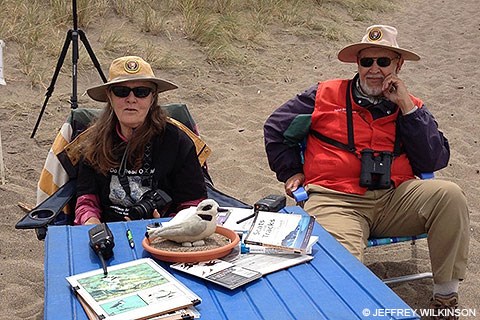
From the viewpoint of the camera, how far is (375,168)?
10.9 feet

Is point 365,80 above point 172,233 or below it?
above

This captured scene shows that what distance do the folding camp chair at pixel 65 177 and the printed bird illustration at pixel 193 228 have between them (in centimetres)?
76

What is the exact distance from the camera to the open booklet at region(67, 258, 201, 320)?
1.94 meters

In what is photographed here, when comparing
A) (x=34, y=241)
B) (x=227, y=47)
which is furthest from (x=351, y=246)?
(x=227, y=47)

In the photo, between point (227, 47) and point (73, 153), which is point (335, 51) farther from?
point (73, 153)

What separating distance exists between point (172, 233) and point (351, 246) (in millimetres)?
1022

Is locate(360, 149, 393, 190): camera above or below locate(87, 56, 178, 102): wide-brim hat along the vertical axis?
below

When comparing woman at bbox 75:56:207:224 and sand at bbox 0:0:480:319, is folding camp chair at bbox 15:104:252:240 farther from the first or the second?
sand at bbox 0:0:480:319

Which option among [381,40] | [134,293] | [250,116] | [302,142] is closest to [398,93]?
[381,40]

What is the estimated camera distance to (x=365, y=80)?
3.46m

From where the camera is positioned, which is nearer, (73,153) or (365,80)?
(73,153)

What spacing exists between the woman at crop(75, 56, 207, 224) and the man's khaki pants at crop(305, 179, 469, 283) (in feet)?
2.16

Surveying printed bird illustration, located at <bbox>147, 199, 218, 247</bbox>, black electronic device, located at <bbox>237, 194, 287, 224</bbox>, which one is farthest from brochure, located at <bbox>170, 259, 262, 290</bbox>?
black electronic device, located at <bbox>237, 194, 287, 224</bbox>

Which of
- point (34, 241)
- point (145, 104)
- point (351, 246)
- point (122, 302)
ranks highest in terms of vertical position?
point (145, 104)
